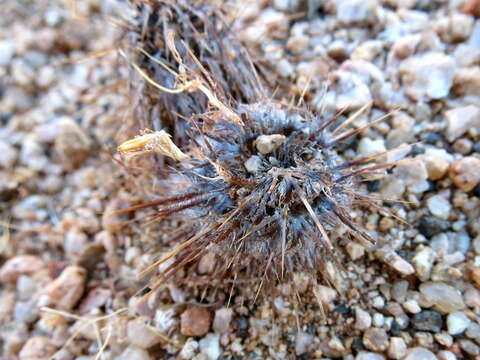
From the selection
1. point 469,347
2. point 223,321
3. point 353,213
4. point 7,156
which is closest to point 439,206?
point 353,213

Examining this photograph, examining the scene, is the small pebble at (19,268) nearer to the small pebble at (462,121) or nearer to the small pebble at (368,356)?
the small pebble at (368,356)

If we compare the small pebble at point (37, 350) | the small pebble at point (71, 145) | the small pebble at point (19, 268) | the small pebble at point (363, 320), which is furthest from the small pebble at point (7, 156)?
the small pebble at point (363, 320)

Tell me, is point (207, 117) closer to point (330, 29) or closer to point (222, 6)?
point (222, 6)

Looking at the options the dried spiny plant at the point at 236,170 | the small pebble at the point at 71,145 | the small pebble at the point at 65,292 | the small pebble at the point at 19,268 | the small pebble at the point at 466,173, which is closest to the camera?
the dried spiny plant at the point at 236,170

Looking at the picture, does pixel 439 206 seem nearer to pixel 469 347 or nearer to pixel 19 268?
pixel 469 347

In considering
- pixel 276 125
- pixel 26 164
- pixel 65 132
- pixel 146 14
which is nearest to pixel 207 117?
pixel 276 125

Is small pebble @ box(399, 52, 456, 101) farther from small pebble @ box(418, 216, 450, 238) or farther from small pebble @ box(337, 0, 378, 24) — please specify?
small pebble @ box(418, 216, 450, 238)
